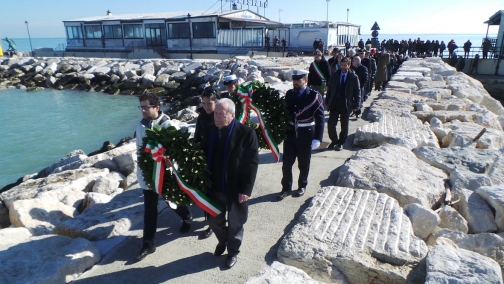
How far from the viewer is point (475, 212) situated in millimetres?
4547

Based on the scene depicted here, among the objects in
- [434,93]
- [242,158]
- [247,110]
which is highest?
[247,110]

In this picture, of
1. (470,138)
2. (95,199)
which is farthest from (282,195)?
(470,138)

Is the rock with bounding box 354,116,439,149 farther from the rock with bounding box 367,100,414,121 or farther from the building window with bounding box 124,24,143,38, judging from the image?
the building window with bounding box 124,24,143,38

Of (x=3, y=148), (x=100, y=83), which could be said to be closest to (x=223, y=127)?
(x=3, y=148)

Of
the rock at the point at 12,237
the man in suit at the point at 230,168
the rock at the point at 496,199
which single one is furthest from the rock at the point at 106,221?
the rock at the point at 496,199

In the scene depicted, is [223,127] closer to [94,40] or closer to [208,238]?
[208,238]

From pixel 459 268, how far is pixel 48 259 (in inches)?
157

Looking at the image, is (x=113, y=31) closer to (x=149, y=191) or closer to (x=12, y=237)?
(x=12, y=237)

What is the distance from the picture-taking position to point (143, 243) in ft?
13.3

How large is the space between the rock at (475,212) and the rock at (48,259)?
14.5 ft

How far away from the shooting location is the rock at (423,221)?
13.9ft

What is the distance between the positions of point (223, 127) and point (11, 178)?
10.3 m

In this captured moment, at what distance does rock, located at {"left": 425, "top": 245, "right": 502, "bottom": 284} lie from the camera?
3.01 m

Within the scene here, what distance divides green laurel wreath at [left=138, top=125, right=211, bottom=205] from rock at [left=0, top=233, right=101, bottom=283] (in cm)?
105
